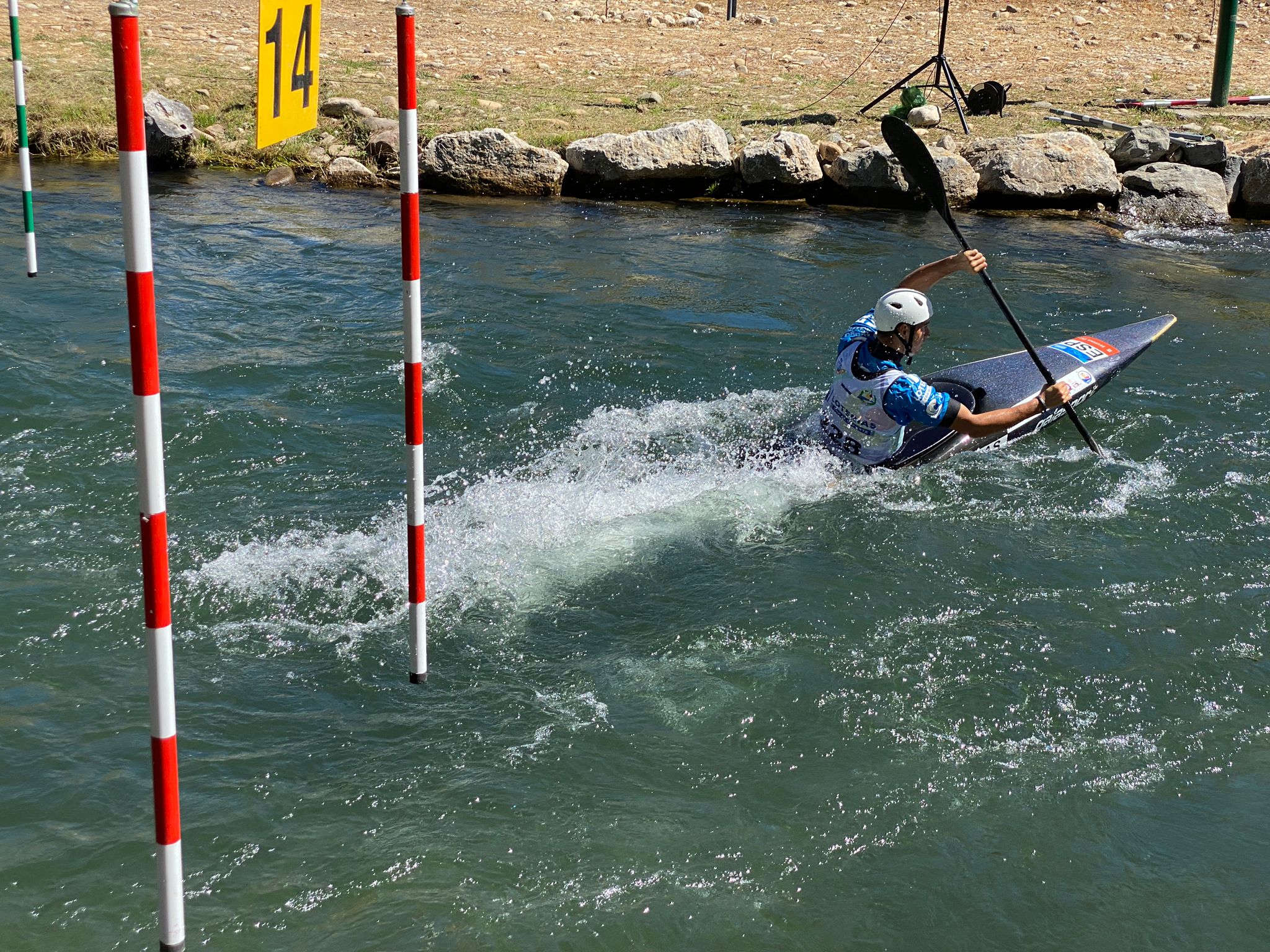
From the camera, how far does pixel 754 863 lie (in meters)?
3.47

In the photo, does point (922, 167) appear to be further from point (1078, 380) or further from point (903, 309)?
point (903, 309)

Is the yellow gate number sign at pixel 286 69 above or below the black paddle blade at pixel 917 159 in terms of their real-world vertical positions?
above

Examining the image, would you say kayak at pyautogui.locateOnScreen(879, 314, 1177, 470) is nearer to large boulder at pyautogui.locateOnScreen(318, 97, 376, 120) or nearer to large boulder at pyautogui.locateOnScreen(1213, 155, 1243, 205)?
large boulder at pyautogui.locateOnScreen(1213, 155, 1243, 205)

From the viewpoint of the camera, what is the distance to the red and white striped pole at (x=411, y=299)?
10.9 ft

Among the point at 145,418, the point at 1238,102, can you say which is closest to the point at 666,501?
the point at 145,418

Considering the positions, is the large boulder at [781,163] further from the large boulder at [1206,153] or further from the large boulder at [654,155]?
the large boulder at [1206,153]

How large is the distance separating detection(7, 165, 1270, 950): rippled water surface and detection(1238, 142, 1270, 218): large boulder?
3.66m

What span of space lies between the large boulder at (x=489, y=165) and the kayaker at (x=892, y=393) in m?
6.34

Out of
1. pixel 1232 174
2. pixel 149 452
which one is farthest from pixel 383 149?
pixel 149 452

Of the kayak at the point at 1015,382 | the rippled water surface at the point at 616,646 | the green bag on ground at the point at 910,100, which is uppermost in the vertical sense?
the green bag on ground at the point at 910,100

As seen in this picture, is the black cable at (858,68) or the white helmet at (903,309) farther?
the black cable at (858,68)

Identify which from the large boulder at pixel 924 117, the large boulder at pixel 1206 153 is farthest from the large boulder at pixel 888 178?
the large boulder at pixel 1206 153

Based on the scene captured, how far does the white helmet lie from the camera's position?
5344mm

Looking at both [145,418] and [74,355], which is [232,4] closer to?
[74,355]
